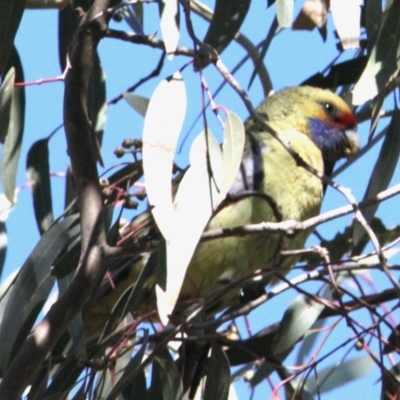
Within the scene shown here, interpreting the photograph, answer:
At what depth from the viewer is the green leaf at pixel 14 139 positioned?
2059mm

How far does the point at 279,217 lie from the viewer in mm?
1844

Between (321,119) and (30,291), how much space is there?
1305mm

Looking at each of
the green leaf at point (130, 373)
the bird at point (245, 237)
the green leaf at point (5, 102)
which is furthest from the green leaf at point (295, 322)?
the green leaf at point (5, 102)

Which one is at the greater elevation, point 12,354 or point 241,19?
point 241,19

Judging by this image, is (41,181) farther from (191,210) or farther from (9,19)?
(191,210)

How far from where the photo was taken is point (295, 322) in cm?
231

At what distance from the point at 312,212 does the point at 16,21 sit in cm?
98

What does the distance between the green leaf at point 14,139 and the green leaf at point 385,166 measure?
0.75 m

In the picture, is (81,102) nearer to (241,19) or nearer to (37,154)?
(241,19)

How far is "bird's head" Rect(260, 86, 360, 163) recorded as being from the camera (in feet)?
9.35

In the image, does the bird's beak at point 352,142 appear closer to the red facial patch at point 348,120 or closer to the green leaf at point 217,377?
the red facial patch at point 348,120

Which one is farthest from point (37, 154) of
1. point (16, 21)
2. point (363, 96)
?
point (363, 96)

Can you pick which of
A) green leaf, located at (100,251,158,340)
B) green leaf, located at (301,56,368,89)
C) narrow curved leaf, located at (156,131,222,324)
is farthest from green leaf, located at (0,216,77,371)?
green leaf, located at (301,56,368,89)

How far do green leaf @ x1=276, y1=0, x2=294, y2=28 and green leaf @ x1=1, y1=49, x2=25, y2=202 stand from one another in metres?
0.63
